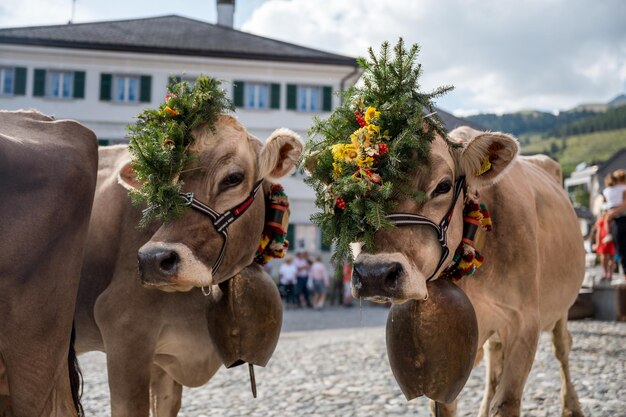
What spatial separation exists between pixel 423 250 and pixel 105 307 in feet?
6.05

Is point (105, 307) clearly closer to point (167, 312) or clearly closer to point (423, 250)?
point (167, 312)

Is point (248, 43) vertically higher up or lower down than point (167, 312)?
higher up

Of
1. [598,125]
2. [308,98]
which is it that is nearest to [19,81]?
[308,98]

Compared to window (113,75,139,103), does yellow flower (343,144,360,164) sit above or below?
below

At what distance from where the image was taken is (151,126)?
399cm

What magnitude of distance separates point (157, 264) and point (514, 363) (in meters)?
2.14

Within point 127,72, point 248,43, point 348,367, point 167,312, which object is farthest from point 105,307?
point 248,43

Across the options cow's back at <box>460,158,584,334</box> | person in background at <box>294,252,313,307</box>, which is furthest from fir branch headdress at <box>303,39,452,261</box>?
person in background at <box>294,252,313,307</box>

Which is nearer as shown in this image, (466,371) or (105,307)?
(466,371)

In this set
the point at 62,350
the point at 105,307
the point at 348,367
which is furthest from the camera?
the point at 348,367

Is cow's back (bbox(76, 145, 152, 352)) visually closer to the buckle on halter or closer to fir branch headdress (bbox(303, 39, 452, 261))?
the buckle on halter

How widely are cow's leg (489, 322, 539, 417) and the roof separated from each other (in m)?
28.4

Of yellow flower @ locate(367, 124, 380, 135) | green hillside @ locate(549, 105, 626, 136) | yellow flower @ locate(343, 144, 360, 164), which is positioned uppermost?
green hillside @ locate(549, 105, 626, 136)

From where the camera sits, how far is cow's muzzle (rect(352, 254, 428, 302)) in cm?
319
